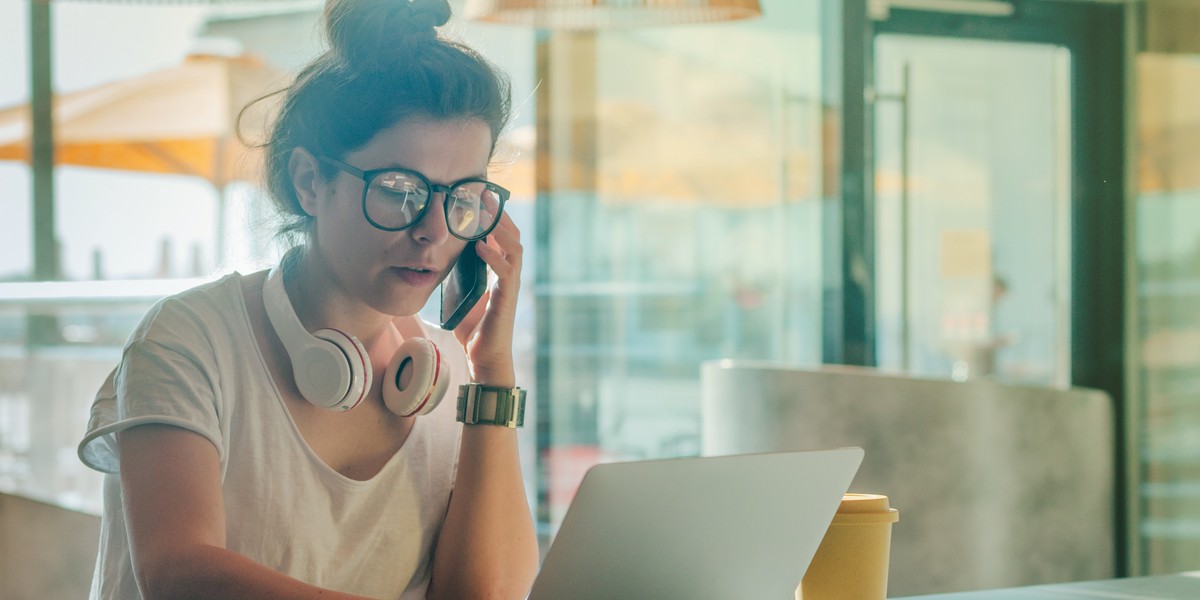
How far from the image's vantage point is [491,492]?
52.9 inches

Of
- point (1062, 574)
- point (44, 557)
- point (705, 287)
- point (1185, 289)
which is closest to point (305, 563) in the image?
point (44, 557)

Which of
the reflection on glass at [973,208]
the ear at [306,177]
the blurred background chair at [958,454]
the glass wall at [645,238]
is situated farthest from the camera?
the glass wall at [645,238]

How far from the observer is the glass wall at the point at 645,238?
419 centimetres

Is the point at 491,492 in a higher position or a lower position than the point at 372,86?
lower

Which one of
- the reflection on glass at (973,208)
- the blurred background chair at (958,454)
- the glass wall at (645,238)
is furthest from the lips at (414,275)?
the glass wall at (645,238)

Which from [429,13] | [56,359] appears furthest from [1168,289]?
[56,359]

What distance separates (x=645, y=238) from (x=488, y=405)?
2936 millimetres

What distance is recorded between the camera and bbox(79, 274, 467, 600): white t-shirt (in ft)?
3.64

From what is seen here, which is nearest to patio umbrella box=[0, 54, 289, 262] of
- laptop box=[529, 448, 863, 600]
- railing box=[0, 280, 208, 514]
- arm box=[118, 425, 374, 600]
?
railing box=[0, 280, 208, 514]

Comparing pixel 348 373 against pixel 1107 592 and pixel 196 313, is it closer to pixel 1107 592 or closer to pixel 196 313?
pixel 196 313

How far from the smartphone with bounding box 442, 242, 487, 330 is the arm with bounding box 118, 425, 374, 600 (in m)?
0.37

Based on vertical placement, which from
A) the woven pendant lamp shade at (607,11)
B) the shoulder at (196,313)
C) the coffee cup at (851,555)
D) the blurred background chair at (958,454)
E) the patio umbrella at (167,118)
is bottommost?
the blurred background chair at (958,454)

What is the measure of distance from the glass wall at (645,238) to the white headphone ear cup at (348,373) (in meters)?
2.98

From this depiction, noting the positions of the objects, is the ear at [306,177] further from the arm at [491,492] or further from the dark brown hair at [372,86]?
the arm at [491,492]
